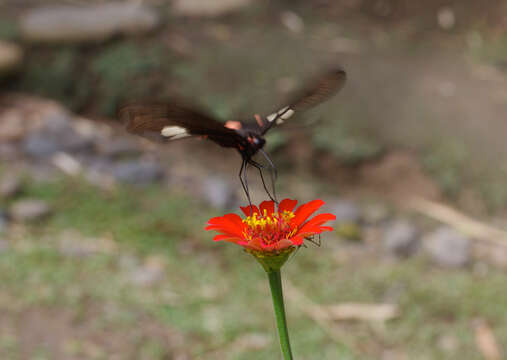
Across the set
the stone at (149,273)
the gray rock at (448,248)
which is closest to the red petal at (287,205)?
the stone at (149,273)

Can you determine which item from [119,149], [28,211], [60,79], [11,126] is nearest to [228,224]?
[28,211]

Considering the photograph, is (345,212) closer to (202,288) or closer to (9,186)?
(202,288)

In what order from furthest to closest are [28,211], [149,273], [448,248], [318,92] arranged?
[448,248] → [28,211] → [149,273] → [318,92]

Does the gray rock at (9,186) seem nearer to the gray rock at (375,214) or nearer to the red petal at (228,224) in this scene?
the gray rock at (375,214)

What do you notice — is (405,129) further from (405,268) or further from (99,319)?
(99,319)

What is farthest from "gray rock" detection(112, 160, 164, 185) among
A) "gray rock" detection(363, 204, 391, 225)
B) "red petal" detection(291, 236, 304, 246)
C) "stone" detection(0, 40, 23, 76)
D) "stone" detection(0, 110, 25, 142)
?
"red petal" detection(291, 236, 304, 246)

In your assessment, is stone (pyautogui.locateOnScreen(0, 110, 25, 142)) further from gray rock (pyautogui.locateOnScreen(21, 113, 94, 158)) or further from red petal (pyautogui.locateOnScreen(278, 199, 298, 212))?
red petal (pyautogui.locateOnScreen(278, 199, 298, 212))
